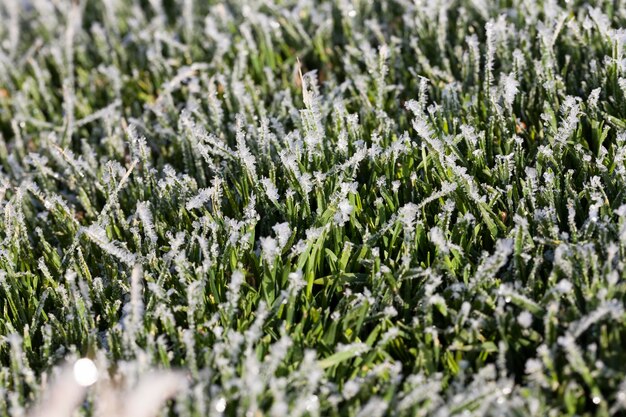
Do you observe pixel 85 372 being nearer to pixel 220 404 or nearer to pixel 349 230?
pixel 220 404

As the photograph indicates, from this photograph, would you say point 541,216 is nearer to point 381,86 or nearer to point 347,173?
point 347,173

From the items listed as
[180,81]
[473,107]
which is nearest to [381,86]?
[473,107]

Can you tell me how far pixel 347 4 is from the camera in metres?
2.69

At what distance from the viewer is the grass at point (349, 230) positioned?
1461 mm

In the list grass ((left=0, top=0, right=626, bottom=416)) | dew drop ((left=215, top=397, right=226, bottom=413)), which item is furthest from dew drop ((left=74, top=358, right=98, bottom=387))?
dew drop ((left=215, top=397, right=226, bottom=413))

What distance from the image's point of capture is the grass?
4.79ft

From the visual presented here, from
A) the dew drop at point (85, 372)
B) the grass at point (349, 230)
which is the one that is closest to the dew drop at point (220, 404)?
the grass at point (349, 230)

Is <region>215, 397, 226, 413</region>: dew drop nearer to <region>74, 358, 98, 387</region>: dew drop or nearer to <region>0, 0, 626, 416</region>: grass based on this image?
<region>0, 0, 626, 416</region>: grass

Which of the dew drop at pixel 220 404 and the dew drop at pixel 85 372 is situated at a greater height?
the dew drop at pixel 85 372

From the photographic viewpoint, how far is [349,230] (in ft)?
5.96

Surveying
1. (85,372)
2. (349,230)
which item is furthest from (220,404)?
(349,230)

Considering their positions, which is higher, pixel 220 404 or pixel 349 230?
pixel 349 230

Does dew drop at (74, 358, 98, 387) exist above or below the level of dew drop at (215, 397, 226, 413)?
above

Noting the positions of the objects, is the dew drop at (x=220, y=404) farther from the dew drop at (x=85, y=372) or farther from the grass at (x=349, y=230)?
the dew drop at (x=85, y=372)
